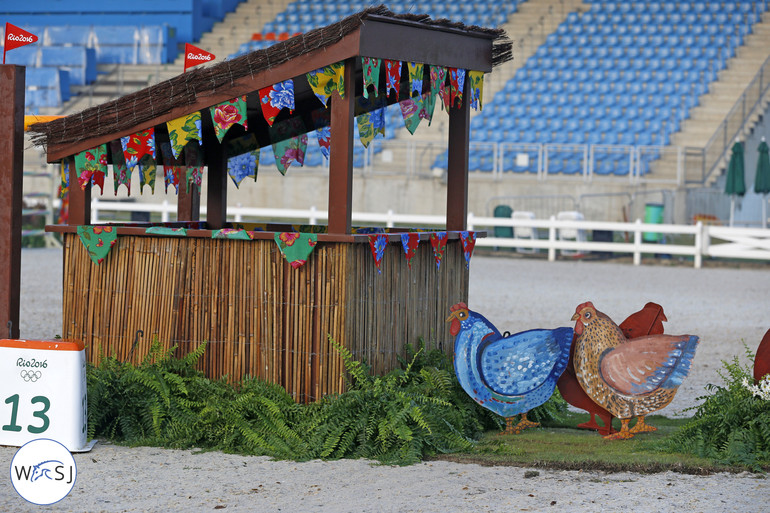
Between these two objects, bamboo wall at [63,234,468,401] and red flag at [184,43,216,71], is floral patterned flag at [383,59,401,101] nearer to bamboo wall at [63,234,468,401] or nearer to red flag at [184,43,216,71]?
bamboo wall at [63,234,468,401]

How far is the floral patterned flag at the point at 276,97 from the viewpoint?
605cm

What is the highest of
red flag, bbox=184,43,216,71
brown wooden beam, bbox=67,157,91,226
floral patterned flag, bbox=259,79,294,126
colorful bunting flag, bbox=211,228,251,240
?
red flag, bbox=184,43,216,71

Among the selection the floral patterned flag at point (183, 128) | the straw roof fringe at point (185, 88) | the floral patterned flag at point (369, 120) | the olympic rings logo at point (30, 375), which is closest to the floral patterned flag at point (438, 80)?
the straw roof fringe at point (185, 88)

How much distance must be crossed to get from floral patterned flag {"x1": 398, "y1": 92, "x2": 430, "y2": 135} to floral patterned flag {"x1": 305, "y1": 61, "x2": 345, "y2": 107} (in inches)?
43.5

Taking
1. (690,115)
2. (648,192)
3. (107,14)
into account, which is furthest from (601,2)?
(107,14)

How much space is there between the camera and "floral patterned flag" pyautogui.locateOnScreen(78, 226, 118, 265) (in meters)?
6.34

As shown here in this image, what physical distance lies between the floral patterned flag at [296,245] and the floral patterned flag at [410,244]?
0.62 metres

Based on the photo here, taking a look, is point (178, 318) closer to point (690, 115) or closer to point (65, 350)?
point (65, 350)

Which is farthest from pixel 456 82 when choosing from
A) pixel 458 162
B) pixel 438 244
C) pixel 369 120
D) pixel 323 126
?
pixel 323 126

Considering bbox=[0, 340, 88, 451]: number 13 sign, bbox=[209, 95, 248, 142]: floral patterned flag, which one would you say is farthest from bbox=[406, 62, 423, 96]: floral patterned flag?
bbox=[0, 340, 88, 451]: number 13 sign

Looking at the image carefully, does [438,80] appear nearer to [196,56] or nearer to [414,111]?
[414,111]

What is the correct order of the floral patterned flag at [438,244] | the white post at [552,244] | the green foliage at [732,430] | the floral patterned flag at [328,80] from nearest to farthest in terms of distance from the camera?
the green foliage at [732,430]
the floral patterned flag at [328,80]
the floral patterned flag at [438,244]
the white post at [552,244]

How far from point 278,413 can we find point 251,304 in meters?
0.71

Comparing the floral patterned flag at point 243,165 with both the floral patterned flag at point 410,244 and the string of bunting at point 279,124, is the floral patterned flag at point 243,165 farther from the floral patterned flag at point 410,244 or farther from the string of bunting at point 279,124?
the floral patterned flag at point 410,244
